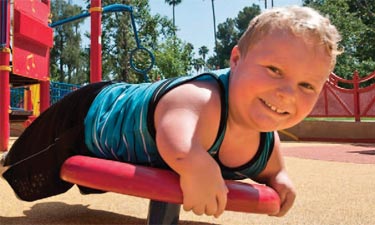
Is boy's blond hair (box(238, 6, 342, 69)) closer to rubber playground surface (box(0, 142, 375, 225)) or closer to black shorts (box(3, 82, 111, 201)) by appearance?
black shorts (box(3, 82, 111, 201))

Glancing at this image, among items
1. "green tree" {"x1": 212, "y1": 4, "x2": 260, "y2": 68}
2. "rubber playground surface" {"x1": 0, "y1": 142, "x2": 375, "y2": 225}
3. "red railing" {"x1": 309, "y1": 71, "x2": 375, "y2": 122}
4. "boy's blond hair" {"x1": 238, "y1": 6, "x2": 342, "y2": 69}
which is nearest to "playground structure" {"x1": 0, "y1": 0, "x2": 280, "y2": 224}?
"boy's blond hair" {"x1": 238, "y1": 6, "x2": 342, "y2": 69}

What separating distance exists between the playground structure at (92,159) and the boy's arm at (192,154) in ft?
0.10

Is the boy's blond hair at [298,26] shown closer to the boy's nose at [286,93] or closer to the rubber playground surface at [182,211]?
the boy's nose at [286,93]

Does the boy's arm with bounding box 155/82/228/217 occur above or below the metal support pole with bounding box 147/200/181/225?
above

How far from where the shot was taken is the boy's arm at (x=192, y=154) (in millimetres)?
890

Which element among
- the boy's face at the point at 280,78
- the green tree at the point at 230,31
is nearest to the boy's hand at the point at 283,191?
the boy's face at the point at 280,78

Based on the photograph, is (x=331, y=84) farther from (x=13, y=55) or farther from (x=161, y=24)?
(x=161, y=24)

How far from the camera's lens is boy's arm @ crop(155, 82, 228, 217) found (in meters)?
0.89

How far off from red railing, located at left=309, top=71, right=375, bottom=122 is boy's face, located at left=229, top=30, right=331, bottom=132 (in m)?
7.08

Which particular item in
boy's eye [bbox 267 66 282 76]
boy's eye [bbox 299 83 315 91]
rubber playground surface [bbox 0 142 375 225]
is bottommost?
rubber playground surface [bbox 0 142 375 225]

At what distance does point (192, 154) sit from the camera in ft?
3.00

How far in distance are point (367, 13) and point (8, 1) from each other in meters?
20.0

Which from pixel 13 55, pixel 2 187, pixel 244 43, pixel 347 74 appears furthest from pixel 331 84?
pixel 347 74

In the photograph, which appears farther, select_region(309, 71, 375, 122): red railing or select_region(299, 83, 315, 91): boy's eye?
select_region(309, 71, 375, 122): red railing
